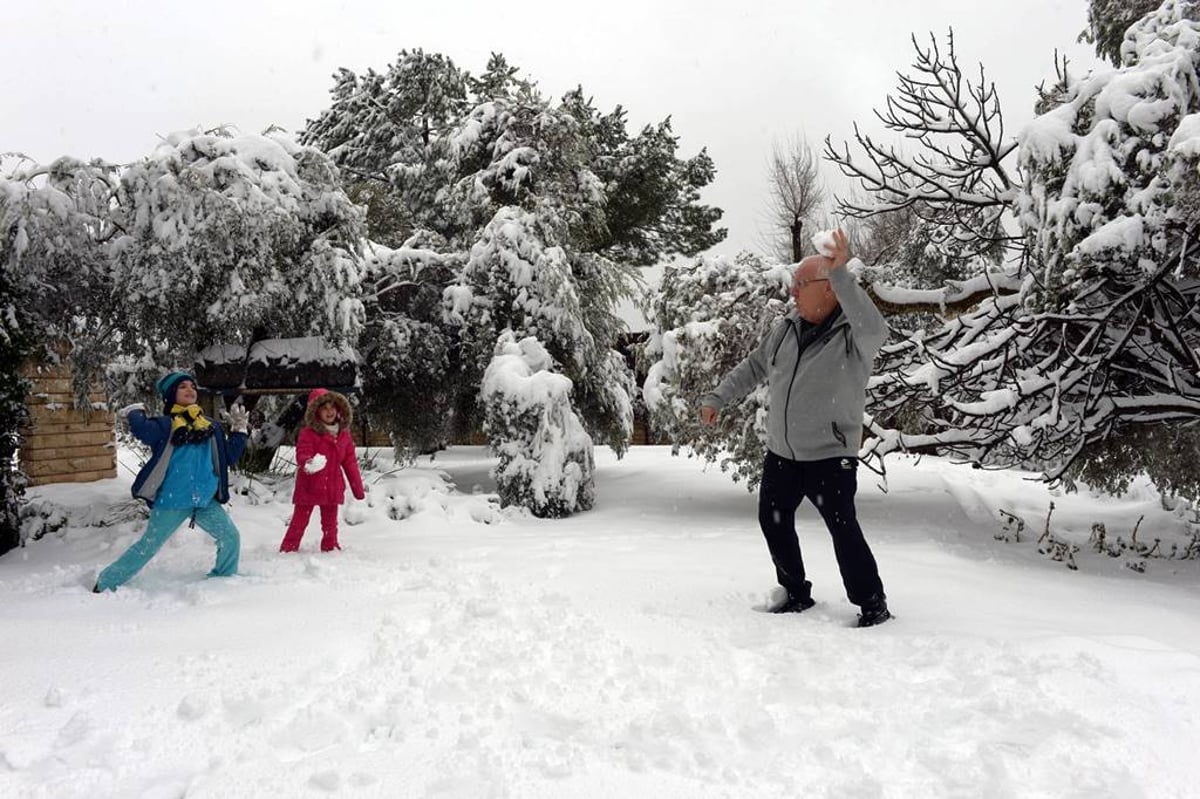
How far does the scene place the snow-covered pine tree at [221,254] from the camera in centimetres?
593

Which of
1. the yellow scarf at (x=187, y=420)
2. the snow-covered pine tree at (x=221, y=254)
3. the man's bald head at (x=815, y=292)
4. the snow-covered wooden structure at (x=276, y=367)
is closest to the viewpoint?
the man's bald head at (x=815, y=292)

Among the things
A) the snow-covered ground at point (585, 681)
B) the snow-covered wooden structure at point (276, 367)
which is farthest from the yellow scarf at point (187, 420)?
the snow-covered wooden structure at point (276, 367)

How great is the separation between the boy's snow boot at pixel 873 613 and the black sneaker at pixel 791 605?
341mm

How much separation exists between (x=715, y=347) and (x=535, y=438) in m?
2.02

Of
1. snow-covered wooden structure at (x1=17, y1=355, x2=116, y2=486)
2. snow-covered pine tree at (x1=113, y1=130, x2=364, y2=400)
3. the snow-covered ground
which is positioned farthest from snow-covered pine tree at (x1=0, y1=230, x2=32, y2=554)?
snow-covered wooden structure at (x1=17, y1=355, x2=116, y2=486)

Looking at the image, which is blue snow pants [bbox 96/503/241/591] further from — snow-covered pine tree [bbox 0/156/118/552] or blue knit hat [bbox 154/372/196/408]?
snow-covered pine tree [bbox 0/156/118/552]

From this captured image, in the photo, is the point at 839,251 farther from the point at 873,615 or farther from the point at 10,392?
the point at 10,392

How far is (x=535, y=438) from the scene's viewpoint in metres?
7.74

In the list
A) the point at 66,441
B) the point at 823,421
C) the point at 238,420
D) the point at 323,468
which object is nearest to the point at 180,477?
the point at 238,420

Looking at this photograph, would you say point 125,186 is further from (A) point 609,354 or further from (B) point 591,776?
(B) point 591,776

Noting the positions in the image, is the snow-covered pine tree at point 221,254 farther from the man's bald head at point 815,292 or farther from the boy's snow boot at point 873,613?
the boy's snow boot at point 873,613

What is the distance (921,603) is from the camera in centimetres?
368

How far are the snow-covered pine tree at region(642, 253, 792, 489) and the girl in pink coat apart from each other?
3.25 metres

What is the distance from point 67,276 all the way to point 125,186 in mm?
839
